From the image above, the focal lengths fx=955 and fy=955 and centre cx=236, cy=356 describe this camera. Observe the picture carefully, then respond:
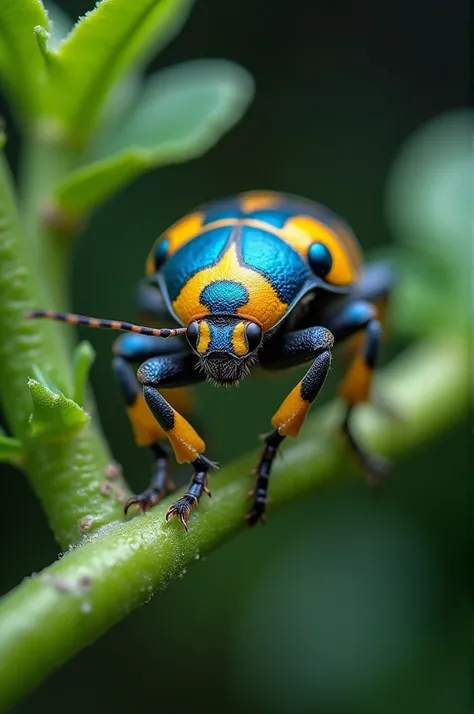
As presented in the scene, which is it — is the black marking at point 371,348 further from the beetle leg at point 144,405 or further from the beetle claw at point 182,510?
the beetle claw at point 182,510

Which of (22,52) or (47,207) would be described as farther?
(47,207)

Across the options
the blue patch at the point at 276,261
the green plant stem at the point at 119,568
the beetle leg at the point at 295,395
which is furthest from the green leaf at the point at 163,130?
the green plant stem at the point at 119,568

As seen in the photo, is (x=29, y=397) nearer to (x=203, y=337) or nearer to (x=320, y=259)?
(x=203, y=337)

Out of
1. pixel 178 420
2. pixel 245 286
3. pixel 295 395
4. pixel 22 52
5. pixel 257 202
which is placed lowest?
pixel 178 420

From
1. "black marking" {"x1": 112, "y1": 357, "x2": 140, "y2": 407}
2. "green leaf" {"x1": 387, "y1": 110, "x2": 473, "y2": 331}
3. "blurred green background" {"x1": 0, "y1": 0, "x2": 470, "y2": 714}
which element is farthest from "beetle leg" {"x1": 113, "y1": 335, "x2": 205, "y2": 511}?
"green leaf" {"x1": 387, "y1": 110, "x2": 473, "y2": 331}

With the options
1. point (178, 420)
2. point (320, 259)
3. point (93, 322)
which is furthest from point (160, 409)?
point (320, 259)
